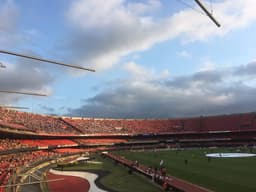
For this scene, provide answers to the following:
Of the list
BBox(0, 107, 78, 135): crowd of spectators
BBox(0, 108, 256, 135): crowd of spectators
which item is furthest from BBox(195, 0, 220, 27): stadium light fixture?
BBox(0, 108, 256, 135): crowd of spectators

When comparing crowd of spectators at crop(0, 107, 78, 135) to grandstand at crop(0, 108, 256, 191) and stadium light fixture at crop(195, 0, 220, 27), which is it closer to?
grandstand at crop(0, 108, 256, 191)

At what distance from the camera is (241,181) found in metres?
33.2

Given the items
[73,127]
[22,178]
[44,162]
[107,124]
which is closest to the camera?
[22,178]

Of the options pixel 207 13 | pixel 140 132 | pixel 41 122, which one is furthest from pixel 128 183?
pixel 140 132

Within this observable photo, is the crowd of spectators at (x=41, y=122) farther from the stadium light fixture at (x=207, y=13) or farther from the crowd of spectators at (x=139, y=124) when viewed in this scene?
the stadium light fixture at (x=207, y=13)

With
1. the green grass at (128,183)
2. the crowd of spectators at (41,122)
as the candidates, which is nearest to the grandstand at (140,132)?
the crowd of spectators at (41,122)

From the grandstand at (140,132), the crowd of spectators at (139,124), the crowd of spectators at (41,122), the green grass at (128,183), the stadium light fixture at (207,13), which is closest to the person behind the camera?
the stadium light fixture at (207,13)

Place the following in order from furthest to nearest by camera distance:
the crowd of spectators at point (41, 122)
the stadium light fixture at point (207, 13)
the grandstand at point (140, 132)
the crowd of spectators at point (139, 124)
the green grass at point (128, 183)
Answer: the crowd of spectators at point (139, 124), the grandstand at point (140, 132), the crowd of spectators at point (41, 122), the green grass at point (128, 183), the stadium light fixture at point (207, 13)

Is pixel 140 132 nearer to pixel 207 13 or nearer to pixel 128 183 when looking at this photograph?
pixel 128 183

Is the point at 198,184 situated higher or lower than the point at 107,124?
lower

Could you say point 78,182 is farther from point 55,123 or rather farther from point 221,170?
point 55,123

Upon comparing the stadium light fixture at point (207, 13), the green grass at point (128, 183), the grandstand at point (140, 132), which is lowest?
the green grass at point (128, 183)

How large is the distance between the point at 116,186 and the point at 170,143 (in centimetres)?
8016

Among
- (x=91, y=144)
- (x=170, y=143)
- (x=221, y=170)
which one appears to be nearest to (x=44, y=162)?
(x=221, y=170)
